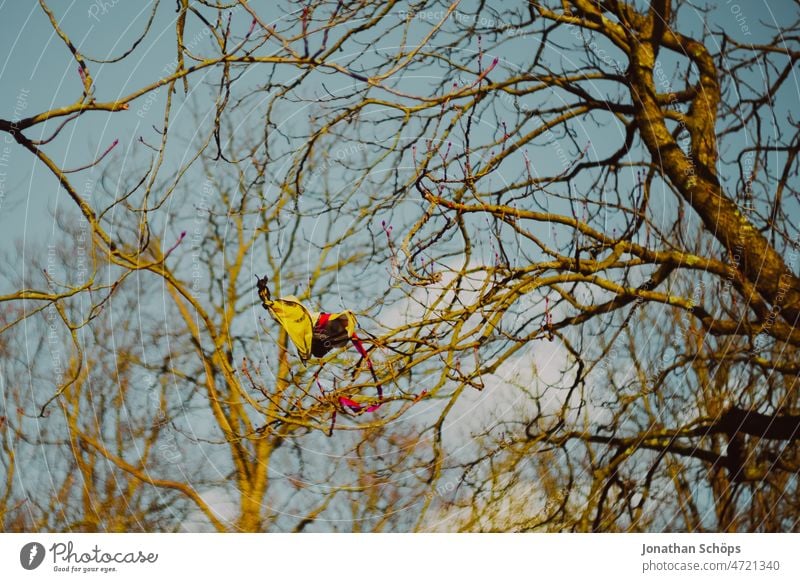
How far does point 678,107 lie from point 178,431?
4803 millimetres

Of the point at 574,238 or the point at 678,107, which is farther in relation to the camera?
the point at 678,107

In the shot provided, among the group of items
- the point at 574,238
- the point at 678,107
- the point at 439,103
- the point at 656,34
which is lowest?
the point at 574,238

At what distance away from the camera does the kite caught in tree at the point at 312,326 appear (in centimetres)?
513

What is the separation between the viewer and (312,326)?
5.19 meters

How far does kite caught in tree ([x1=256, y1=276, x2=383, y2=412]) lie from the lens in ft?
16.8

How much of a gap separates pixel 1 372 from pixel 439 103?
159 inches

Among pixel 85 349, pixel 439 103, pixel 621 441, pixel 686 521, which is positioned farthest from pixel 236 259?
pixel 686 521

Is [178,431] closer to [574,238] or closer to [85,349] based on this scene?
[85,349]

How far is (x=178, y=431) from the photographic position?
647 centimetres

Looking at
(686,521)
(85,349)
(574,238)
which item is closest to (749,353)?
(686,521)

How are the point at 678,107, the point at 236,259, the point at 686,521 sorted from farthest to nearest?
the point at 236,259
the point at 678,107
the point at 686,521

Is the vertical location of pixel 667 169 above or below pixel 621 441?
above

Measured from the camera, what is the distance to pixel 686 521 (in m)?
6.18

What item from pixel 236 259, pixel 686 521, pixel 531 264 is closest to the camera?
pixel 531 264
